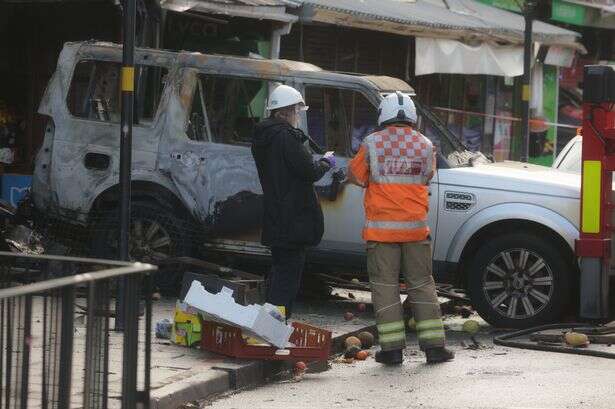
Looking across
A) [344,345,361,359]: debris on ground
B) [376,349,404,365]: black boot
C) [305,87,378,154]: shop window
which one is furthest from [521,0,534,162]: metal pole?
[376,349,404,365]: black boot

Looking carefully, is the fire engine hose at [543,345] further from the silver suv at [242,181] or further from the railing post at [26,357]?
the railing post at [26,357]

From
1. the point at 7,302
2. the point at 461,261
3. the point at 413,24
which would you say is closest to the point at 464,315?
the point at 461,261

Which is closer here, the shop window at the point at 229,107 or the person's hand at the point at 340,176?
the person's hand at the point at 340,176

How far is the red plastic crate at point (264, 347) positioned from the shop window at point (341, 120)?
2913mm

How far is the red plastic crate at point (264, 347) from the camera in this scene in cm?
906

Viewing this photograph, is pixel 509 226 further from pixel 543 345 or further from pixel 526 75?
pixel 526 75

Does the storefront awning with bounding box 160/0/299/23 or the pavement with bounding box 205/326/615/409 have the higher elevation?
the storefront awning with bounding box 160/0/299/23

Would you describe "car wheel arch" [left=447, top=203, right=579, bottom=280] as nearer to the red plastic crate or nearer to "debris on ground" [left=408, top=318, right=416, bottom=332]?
"debris on ground" [left=408, top=318, right=416, bottom=332]

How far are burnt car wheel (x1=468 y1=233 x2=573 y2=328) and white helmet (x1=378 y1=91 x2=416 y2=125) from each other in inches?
77.1

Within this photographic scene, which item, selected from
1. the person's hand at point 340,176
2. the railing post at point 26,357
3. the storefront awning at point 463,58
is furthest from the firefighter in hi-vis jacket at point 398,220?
the storefront awning at point 463,58

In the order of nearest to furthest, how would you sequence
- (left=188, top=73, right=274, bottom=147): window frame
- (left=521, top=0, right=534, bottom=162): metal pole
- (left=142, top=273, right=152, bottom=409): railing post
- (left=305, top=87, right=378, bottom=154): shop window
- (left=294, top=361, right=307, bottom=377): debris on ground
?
(left=142, top=273, right=152, bottom=409): railing post, (left=294, top=361, right=307, bottom=377): debris on ground, (left=305, top=87, right=378, bottom=154): shop window, (left=188, top=73, right=274, bottom=147): window frame, (left=521, top=0, right=534, bottom=162): metal pole

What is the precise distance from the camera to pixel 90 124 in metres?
12.3

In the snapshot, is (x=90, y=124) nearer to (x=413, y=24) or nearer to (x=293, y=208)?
(x=293, y=208)

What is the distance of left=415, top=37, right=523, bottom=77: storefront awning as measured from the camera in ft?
65.5
